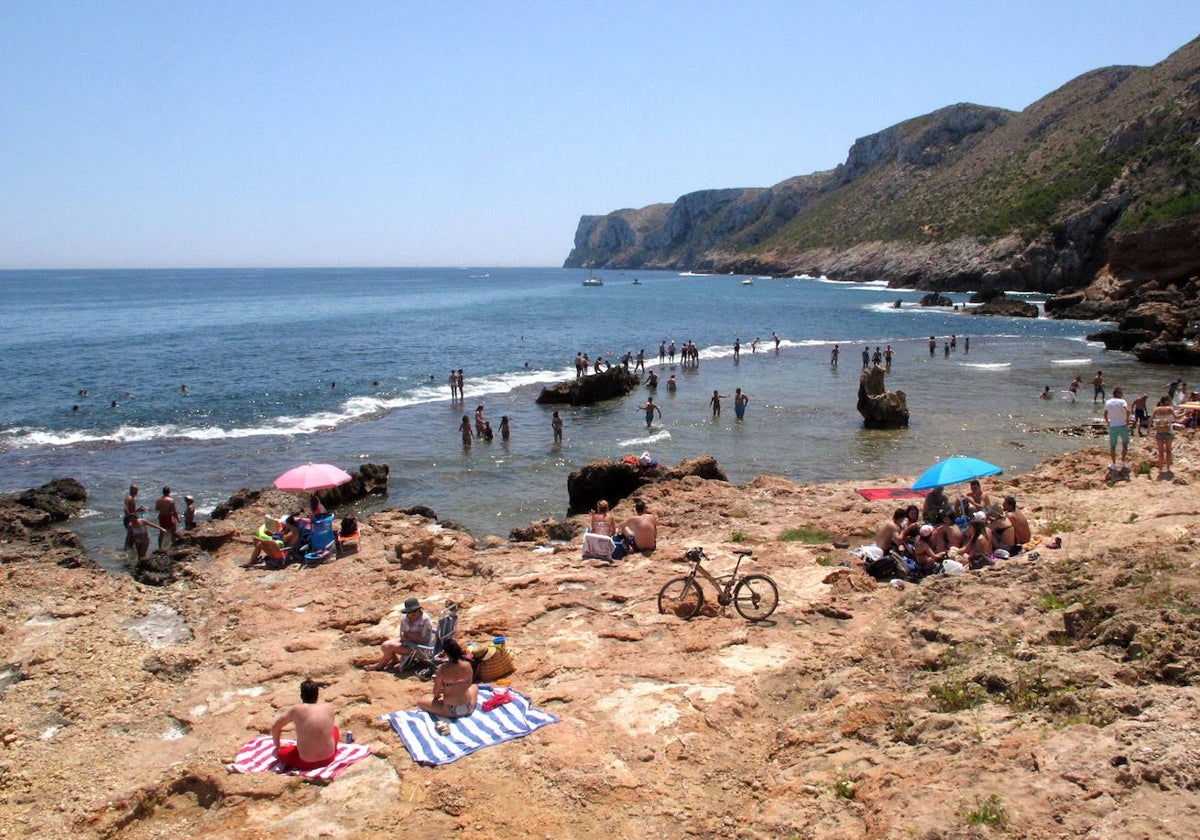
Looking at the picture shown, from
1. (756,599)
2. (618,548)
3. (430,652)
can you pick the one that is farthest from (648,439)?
(430,652)

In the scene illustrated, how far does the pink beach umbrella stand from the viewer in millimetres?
15547

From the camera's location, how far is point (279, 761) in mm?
7312

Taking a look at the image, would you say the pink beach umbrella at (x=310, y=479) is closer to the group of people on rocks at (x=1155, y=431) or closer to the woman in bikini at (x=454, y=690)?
the woman in bikini at (x=454, y=690)

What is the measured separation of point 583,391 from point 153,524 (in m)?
20.8

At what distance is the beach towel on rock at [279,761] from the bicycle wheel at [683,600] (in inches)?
164

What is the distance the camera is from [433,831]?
638 cm

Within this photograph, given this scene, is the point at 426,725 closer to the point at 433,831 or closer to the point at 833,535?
the point at 433,831

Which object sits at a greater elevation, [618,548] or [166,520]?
[618,548]

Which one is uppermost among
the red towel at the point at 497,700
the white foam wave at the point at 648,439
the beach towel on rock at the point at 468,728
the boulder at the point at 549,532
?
the red towel at the point at 497,700

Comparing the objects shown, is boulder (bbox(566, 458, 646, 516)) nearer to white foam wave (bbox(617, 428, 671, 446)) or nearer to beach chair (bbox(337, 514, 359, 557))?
beach chair (bbox(337, 514, 359, 557))

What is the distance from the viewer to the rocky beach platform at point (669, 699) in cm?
597

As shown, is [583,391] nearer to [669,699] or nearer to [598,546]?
[598,546]

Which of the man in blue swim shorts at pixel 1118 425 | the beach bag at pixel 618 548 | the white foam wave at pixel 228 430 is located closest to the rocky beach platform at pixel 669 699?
the beach bag at pixel 618 548

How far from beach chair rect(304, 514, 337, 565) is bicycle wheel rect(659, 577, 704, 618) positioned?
6.74 metres
